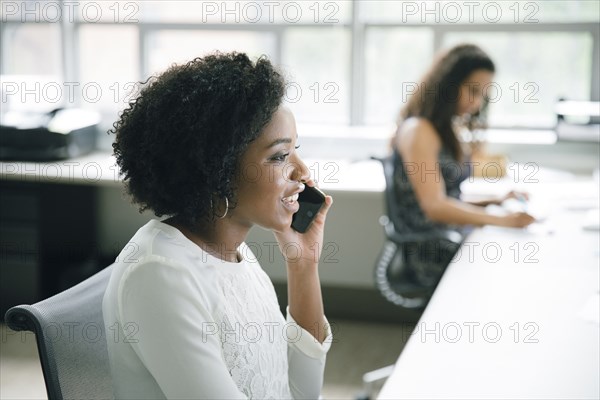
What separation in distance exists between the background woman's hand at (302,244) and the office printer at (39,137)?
8.17ft

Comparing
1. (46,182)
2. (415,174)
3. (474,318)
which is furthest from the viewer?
(46,182)

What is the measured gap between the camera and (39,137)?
152 inches

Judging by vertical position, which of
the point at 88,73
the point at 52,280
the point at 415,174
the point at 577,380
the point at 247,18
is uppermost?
the point at 247,18

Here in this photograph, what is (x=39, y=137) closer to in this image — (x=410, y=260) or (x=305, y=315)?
(x=410, y=260)

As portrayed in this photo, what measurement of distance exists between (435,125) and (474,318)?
1.39 meters

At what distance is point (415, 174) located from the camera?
3.04 meters

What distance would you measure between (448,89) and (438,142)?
21cm

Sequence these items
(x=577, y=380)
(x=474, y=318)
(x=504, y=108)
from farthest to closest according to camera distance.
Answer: (x=504, y=108) → (x=474, y=318) → (x=577, y=380)

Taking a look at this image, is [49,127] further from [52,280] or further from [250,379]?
[250,379]

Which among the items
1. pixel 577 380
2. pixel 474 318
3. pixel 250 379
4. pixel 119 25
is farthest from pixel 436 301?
pixel 119 25

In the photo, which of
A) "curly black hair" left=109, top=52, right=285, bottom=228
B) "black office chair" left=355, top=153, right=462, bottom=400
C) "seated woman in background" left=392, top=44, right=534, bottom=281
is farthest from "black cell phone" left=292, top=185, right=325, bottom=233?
"seated woman in background" left=392, top=44, right=534, bottom=281

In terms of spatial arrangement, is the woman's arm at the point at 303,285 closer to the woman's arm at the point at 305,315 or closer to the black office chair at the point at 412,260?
the woman's arm at the point at 305,315

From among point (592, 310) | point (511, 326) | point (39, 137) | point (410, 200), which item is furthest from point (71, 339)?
point (39, 137)

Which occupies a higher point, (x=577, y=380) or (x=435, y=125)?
(x=435, y=125)
